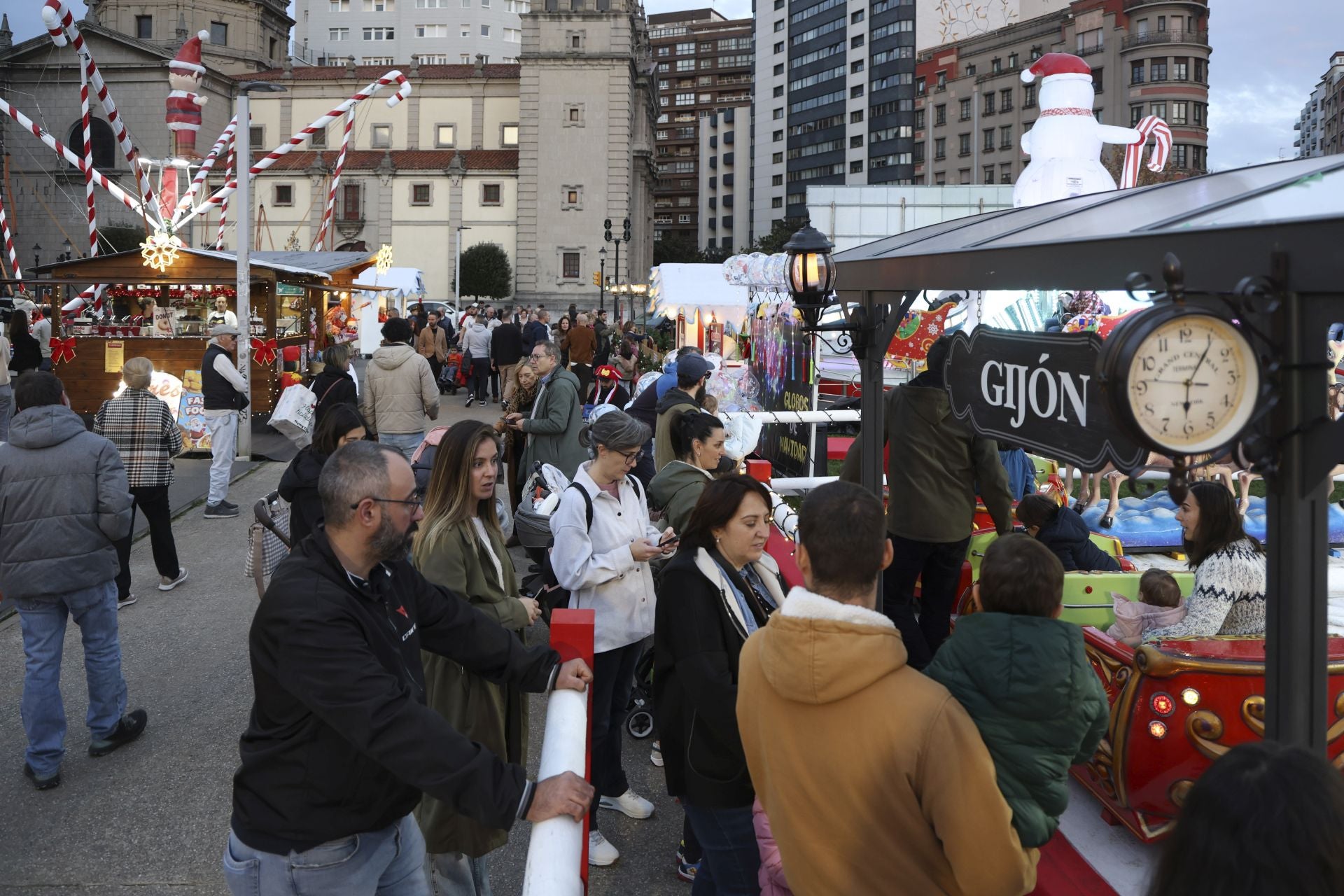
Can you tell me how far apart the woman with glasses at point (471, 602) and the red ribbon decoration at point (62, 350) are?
51.8ft

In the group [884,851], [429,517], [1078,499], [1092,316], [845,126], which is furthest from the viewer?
[845,126]

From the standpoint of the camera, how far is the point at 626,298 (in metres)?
63.7

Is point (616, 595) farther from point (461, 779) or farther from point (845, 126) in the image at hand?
point (845, 126)

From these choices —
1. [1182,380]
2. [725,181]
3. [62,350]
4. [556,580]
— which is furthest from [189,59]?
[725,181]

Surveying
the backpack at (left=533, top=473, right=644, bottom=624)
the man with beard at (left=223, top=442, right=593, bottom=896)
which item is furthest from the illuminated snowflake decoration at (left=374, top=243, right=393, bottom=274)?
the man with beard at (left=223, top=442, right=593, bottom=896)

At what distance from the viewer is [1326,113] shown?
121 meters

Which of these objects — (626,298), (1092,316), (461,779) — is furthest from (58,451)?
(626,298)

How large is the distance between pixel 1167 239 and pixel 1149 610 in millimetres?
2402

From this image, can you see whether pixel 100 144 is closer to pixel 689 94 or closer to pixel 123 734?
pixel 123 734

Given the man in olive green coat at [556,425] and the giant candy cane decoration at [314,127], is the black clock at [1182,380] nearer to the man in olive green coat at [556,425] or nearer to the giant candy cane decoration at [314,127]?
the man in olive green coat at [556,425]

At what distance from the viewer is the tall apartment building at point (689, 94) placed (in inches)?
4850

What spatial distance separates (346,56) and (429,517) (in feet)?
299

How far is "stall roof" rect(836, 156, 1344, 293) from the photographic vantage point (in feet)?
7.56

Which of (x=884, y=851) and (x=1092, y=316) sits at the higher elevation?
(x=1092, y=316)
